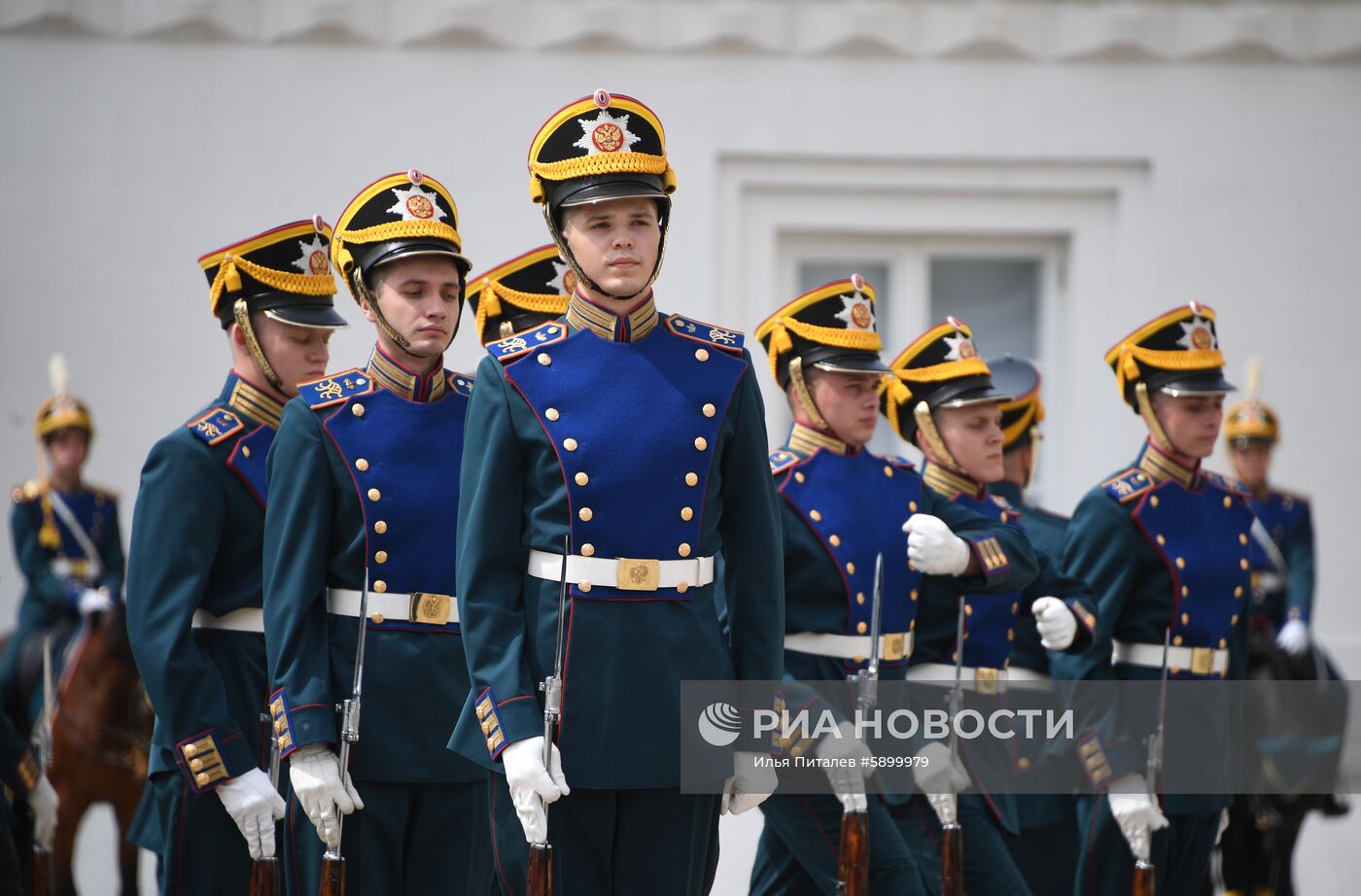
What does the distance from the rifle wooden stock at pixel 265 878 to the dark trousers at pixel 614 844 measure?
31.6 inches

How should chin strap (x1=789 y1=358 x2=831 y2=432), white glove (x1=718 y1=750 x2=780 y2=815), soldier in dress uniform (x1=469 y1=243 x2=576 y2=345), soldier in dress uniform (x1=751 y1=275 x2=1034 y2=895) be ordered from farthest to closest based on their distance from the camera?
soldier in dress uniform (x1=469 y1=243 x2=576 y2=345), chin strap (x1=789 y1=358 x2=831 y2=432), soldier in dress uniform (x1=751 y1=275 x2=1034 y2=895), white glove (x1=718 y1=750 x2=780 y2=815)

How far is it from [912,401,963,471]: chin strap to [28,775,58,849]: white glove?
279 centimetres

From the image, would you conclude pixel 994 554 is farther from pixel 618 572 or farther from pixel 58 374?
pixel 58 374

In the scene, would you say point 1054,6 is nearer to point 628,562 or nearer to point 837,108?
point 837,108

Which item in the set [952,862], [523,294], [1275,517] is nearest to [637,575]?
[952,862]

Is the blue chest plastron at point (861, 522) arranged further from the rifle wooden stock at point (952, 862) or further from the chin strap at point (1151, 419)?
the chin strap at point (1151, 419)

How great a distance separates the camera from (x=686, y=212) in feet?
31.6

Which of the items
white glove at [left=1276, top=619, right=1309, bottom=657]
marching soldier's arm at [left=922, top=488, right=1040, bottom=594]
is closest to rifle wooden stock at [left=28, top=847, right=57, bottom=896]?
marching soldier's arm at [left=922, top=488, right=1040, bottom=594]

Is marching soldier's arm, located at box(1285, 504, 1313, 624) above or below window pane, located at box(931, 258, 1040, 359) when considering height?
below

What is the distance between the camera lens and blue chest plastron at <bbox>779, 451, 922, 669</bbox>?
17.2ft

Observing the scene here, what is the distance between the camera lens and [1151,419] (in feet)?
20.3

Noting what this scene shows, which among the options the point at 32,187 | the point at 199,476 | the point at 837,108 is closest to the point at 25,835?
the point at 199,476

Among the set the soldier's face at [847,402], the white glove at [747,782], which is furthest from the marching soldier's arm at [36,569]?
the white glove at [747,782]

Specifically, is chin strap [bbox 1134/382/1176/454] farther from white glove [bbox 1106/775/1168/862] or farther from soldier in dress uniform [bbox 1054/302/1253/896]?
white glove [bbox 1106/775/1168/862]
